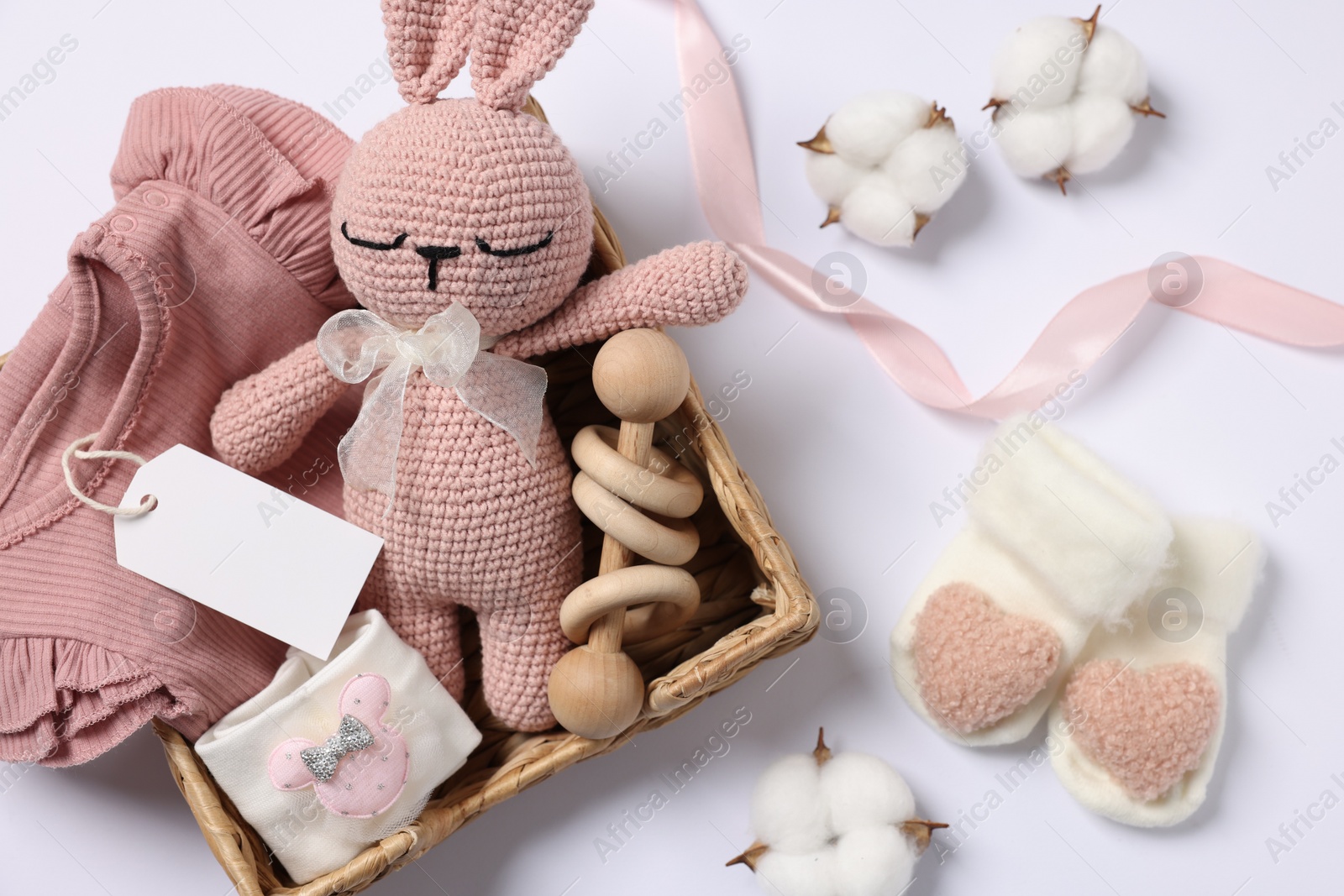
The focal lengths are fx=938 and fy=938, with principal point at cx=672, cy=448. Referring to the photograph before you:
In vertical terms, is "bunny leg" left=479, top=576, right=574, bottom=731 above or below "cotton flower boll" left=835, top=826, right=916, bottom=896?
above

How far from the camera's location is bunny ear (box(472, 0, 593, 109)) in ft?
2.62

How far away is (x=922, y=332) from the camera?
3.58 feet

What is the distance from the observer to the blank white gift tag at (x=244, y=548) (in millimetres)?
874

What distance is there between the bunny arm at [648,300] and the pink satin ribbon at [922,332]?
25 centimetres

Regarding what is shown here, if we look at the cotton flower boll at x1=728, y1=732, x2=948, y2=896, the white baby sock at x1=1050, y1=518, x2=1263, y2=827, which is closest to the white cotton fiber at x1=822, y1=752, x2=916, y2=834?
the cotton flower boll at x1=728, y1=732, x2=948, y2=896

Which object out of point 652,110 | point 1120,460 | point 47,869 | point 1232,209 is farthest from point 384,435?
point 1232,209

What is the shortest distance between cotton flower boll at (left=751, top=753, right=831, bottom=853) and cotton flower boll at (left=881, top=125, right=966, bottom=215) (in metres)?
0.66

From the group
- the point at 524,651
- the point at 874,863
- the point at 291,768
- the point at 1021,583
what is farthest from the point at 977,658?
the point at 291,768

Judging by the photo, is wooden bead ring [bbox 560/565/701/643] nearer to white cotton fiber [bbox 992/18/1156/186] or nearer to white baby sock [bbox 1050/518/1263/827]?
white baby sock [bbox 1050/518/1263/827]

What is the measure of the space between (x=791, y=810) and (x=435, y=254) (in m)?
0.69

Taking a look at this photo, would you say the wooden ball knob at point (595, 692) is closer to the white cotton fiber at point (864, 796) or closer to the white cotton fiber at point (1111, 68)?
the white cotton fiber at point (864, 796)

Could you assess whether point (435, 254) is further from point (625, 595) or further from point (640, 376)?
point (625, 595)

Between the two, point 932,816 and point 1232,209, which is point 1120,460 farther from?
point 932,816

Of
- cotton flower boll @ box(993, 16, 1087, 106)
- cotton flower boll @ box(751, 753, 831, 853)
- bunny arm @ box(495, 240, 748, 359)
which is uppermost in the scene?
cotton flower boll @ box(993, 16, 1087, 106)
